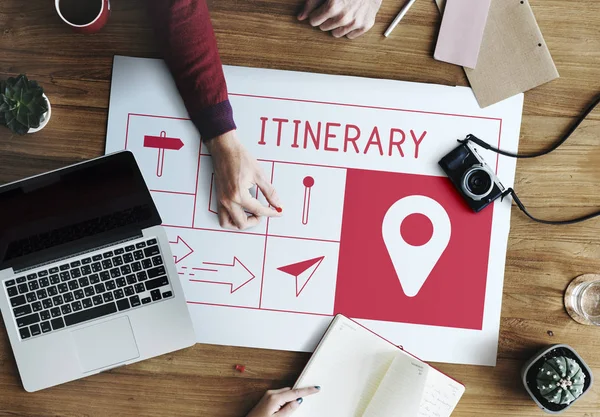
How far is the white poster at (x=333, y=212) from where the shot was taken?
1064mm

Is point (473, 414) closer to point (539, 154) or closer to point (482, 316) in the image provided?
point (482, 316)

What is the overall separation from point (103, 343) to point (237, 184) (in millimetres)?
379

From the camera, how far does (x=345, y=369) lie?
3.48 ft

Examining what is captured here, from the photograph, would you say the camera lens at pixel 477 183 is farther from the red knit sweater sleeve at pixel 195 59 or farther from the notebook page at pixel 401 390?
the red knit sweater sleeve at pixel 195 59

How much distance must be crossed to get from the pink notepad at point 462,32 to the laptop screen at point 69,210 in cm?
62

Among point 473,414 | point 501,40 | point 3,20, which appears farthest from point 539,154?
point 3,20

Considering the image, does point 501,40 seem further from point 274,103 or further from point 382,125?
point 274,103

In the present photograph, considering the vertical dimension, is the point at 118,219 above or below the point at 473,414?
above

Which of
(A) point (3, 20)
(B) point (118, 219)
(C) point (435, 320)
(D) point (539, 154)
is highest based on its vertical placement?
(A) point (3, 20)

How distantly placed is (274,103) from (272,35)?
0.13 m

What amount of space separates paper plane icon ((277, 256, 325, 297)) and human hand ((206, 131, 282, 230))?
10 centimetres

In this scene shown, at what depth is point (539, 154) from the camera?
107 centimetres

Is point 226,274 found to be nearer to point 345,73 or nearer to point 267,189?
point 267,189

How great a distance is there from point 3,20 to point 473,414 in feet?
3.80
